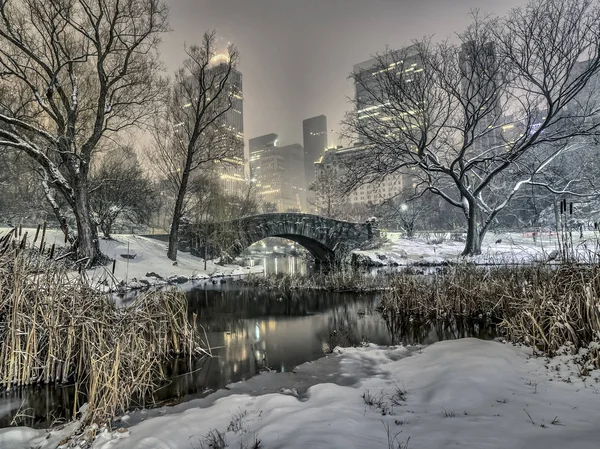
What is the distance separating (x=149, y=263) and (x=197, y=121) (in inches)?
343

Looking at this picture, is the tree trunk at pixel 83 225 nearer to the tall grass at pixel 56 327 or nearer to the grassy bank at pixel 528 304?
the tall grass at pixel 56 327

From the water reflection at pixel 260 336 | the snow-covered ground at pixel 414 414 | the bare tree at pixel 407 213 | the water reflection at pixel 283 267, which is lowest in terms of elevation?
the water reflection at pixel 260 336

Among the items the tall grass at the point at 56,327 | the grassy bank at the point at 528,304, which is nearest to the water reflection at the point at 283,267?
Answer: the grassy bank at the point at 528,304

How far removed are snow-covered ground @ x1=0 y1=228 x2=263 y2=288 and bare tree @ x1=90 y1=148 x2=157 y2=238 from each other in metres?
1.94

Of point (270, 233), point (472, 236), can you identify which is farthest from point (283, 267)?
point (472, 236)

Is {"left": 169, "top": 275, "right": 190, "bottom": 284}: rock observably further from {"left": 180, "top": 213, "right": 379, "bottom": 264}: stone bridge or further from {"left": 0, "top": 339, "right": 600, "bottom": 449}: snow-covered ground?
{"left": 0, "top": 339, "right": 600, "bottom": 449}: snow-covered ground

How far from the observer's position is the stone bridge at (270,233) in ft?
78.3

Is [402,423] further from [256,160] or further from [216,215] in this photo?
[256,160]

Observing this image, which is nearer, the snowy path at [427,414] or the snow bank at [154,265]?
the snowy path at [427,414]

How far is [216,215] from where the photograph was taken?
1013 inches

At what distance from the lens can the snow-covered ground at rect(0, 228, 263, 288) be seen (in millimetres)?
17094

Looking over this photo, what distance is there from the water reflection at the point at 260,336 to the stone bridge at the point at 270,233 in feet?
33.5

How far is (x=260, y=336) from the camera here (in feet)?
27.2

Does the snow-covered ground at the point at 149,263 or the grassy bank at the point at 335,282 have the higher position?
the snow-covered ground at the point at 149,263
